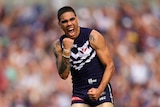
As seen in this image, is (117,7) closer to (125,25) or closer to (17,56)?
(125,25)

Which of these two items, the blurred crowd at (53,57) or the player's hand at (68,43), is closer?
the player's hand at (68,43)

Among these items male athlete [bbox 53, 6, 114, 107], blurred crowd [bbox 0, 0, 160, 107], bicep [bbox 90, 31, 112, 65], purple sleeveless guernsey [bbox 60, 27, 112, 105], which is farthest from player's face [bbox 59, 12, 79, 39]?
blurred crowd [bbox 0, 0, 160, 107]

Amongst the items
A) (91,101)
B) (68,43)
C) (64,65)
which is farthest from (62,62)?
(91,101)

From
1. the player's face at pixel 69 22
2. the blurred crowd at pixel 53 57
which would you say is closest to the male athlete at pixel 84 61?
the player's face at pixel 69 22

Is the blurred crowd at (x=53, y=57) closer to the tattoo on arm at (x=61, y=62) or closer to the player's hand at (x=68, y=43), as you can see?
the tattoo on arm at (x=61, y=62)

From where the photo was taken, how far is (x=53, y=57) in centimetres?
1415

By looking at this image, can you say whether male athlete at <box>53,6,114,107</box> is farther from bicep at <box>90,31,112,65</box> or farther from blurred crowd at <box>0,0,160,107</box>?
blurred crowd at <box>0,0,160,107</box>

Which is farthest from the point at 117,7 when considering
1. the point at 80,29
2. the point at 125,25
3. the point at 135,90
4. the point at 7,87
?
the point at 80,29

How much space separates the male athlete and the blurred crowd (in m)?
5.43

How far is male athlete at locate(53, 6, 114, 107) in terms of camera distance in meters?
7.64

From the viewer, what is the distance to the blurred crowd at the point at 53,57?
13555 mm

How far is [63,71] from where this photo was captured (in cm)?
776

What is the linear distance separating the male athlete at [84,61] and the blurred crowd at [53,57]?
17.8 feet

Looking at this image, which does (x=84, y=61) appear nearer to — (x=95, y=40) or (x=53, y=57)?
(x=95, y=40)
